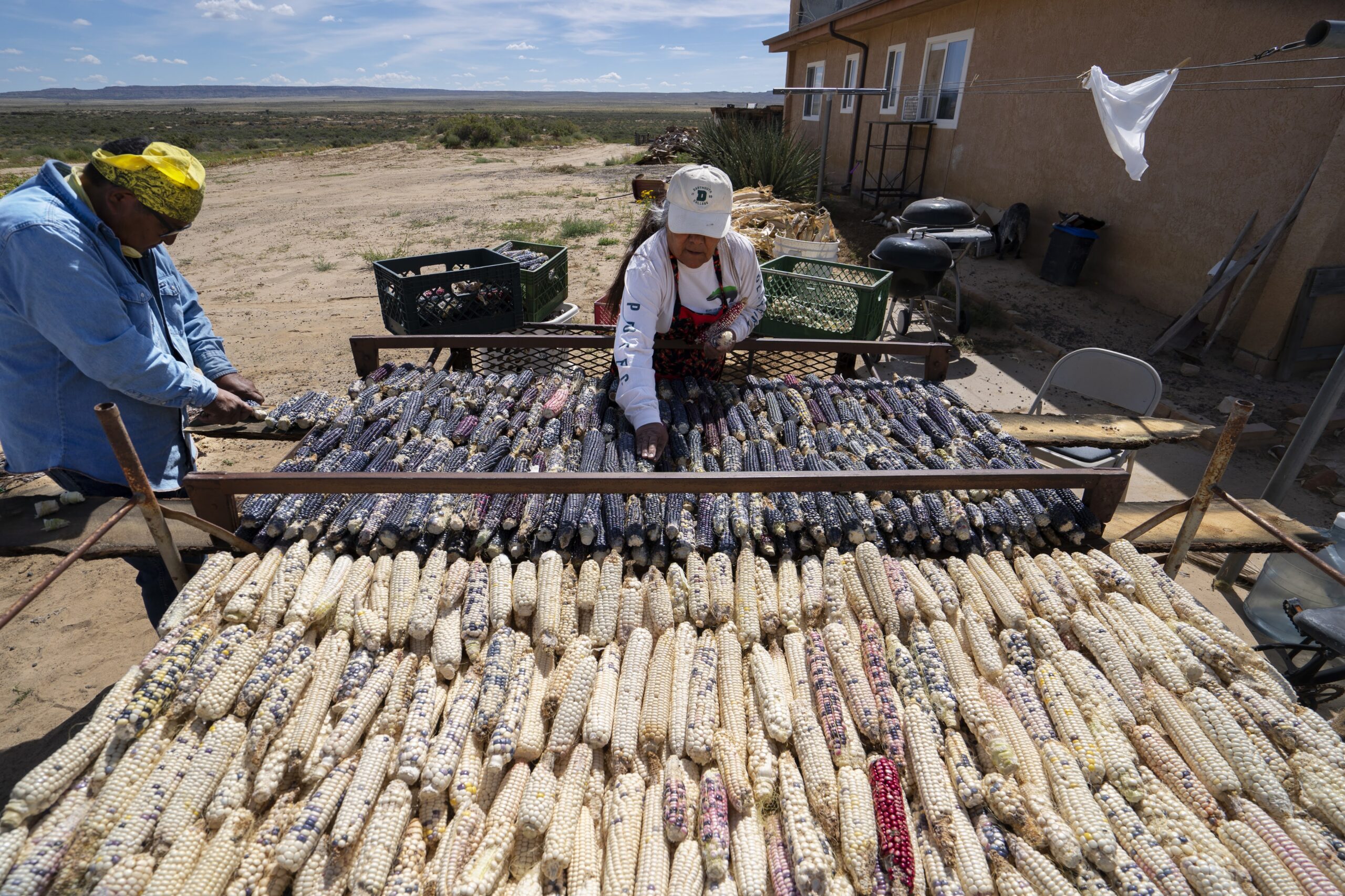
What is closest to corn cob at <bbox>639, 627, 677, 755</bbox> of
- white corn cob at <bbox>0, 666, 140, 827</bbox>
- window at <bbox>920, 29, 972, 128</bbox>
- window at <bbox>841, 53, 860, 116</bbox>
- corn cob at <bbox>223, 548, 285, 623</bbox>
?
corn cob at <bbox>223, 548, 285, 623</bbox>

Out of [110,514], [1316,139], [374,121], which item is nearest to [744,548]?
[110,514]

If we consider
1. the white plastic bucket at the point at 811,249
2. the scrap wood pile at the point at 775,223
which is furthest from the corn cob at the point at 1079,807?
the scrap wood pile at the point at 775,223

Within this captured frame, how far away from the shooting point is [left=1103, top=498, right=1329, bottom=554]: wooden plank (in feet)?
9.29

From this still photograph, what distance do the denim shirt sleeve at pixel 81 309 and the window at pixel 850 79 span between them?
732 inches

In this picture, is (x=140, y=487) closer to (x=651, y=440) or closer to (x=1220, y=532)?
(x=651, y=440)

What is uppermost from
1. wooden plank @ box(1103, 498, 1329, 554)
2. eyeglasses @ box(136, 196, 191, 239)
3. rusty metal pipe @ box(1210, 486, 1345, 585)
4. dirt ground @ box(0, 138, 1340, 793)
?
eyeglasses @ box(136, 196, 191, 239)

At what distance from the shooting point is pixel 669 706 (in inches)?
81.7

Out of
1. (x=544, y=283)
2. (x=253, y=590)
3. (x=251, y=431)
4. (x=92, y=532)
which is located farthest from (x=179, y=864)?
(x=544, y=283)

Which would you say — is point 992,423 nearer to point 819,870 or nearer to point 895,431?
point 895,431

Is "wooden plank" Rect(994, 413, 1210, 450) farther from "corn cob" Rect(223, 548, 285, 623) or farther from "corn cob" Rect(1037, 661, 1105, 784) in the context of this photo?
"corn cob" Rect(223, 548, 285, 623)

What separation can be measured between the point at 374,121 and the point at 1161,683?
10257 cm

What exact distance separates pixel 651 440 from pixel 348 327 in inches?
322

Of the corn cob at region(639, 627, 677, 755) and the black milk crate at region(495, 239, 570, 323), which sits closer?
the corn cob at region(639, 627, 677, 755)

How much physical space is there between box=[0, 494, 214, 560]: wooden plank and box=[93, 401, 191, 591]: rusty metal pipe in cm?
11
